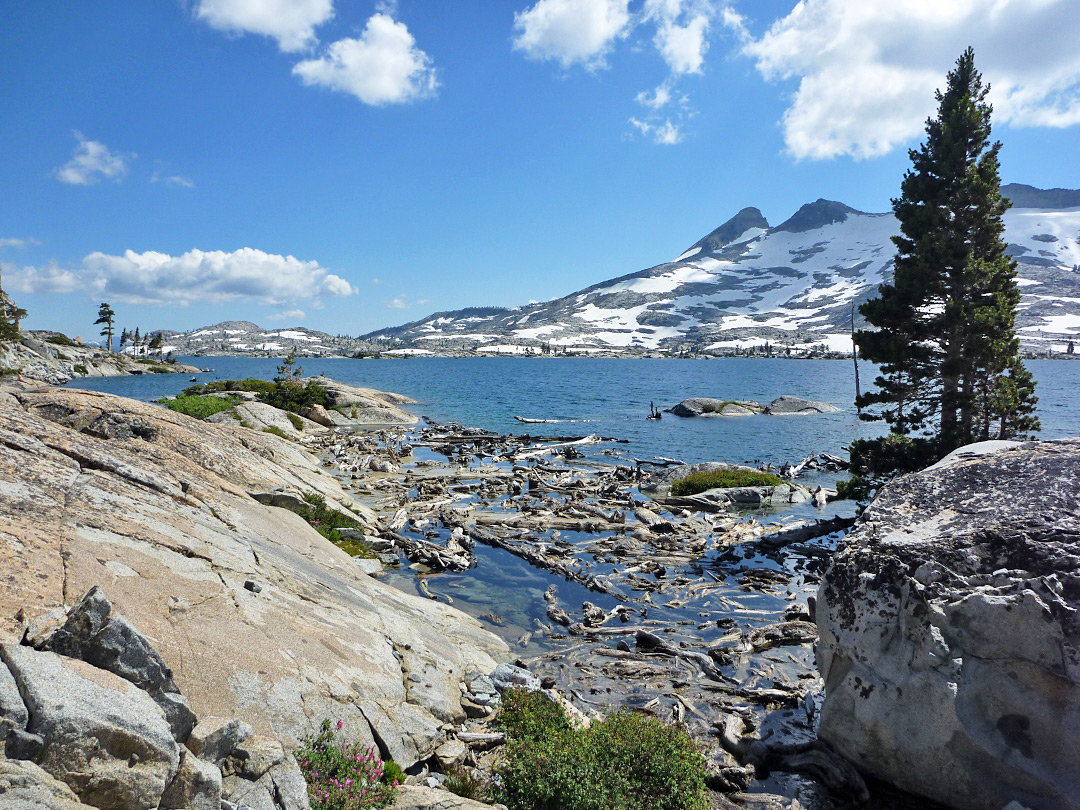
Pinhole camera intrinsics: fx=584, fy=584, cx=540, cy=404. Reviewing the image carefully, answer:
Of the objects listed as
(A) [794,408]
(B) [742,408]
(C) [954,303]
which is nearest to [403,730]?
(C) [954,303]

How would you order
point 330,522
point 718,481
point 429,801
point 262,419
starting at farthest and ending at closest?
point 262,419
point 718,481
point 330,522
point 429,801

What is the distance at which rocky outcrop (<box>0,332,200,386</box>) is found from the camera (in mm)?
93938

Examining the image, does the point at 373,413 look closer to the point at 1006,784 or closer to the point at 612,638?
the point at 612,638

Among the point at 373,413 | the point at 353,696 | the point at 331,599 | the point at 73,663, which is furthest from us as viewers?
the point at 373,413

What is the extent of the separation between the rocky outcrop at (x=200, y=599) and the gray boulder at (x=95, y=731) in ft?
0.21

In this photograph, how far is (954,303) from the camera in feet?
71.9

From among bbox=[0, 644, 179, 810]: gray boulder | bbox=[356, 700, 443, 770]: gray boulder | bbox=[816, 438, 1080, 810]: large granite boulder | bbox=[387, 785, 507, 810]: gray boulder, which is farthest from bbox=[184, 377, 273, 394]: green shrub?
bbox=[0, 644, 179, 810]: gray boulder

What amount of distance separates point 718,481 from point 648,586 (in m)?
14.0

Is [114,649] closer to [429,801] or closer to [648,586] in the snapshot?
[429,801]

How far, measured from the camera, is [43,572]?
6.61 m

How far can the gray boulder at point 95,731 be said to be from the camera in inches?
171

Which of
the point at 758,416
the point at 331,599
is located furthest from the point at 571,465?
the point at 758,416

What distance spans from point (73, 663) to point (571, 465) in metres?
34.7

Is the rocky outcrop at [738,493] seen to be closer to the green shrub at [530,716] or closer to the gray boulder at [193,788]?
the green shrub at [530,716]
